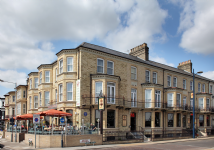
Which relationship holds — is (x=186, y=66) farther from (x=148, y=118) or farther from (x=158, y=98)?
(x=148, y=118)

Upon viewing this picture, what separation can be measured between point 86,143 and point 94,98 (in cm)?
610

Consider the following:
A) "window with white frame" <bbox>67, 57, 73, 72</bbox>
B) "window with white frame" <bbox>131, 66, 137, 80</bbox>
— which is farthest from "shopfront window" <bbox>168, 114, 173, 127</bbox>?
"window with white frame" <bbox>67, 57, 73, 72</bbox>

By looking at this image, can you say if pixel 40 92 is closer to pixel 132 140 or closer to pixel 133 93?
pixel 133 93

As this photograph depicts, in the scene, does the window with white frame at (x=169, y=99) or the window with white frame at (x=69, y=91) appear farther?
the window with white frame at (x=169, y=99)

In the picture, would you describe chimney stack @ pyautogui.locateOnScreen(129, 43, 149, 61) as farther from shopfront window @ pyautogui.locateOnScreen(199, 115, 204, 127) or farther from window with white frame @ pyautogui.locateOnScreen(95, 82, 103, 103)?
shopfront window @ pyautogui.locateOnScreen(199, 115, 204, 127)

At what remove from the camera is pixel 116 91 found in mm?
27859

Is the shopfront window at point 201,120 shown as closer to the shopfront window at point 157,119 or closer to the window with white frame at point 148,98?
Result: the shopfront window at point 157,119

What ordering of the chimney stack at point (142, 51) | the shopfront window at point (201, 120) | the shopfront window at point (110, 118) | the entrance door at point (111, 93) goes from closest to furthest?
the entrance door at point (111, 93) → the shopfront window at point (110, 118) → the chimney stack at point (142, 51) → the shopfront window at point (201, 120)

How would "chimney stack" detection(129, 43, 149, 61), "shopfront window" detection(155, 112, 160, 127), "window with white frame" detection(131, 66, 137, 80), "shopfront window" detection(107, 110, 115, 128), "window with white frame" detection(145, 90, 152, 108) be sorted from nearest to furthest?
"shopfront window" detection(107, 110, 115, 128) → "window with white frame" detection(131, 66, 137, 80) → "window with white frame" detection(145, 90, 152, 108) → "shopfront window" detection(155, 112, 160, 127) → "chimney stack" detection(129, 43, 149, 61)

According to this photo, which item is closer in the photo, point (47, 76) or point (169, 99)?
point (47, 76)

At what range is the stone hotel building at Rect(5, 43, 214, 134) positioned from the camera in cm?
2670

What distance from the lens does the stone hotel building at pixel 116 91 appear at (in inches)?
1051

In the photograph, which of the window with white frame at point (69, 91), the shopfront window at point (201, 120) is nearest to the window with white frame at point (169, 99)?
the shopfront window at point (201, 120)

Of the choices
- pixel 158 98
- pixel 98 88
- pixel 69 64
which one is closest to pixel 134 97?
pixel 158 98
